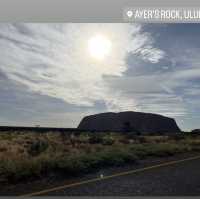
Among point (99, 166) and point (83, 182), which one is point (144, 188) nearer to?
point (83, 182)

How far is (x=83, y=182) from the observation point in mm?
9508

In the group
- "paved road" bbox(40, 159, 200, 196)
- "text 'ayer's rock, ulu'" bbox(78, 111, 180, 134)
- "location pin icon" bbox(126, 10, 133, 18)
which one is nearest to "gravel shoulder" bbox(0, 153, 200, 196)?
"paved road" bbox(40, 159, 200, 196)

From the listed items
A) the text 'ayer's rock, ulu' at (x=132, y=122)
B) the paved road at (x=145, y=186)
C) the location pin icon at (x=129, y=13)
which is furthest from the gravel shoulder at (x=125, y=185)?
the text 'ayer's rock, ulu' at (x=132, y=122)

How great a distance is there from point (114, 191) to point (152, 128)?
4956 inches

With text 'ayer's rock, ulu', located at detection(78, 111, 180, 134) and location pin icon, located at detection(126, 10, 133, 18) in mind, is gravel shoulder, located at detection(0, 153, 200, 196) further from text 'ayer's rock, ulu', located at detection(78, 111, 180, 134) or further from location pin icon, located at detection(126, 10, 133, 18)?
text 'ayer's rock, ulu', located at detection(78, 111, 180, 134)

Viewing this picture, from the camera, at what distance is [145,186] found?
9125mm

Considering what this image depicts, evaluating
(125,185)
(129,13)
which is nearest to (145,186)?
(125,185)

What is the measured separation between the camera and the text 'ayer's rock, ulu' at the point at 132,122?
4909 inches

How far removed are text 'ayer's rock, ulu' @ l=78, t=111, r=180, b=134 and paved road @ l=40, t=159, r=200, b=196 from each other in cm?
10669

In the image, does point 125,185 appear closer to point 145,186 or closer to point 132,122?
point 145,186

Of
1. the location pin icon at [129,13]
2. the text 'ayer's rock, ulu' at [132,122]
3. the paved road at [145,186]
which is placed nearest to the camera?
the paved road at [145,186]

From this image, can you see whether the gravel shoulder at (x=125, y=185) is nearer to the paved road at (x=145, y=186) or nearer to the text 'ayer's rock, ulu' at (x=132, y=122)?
the paved road at (x=145, y=186)

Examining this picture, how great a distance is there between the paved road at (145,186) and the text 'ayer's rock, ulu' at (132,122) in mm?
106691

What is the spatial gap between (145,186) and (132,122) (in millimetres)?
118458
